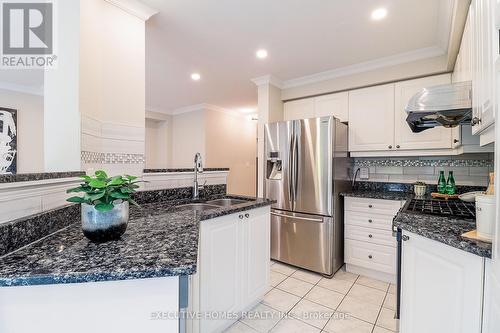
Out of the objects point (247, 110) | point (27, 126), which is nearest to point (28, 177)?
point (27, 126)

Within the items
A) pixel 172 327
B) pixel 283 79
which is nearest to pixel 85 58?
pixel 172 327

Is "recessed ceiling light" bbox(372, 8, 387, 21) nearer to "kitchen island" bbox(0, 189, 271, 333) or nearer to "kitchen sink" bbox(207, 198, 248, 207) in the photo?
"kitchen sink" bbox(207, 198, 248, 207)

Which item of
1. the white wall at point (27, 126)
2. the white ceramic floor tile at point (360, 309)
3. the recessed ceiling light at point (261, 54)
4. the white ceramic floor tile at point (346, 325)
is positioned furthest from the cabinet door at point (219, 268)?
the white wall at point (27, 126)

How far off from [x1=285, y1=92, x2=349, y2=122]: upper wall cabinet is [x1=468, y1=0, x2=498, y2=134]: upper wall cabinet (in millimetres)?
1537

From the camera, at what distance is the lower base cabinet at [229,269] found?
4.58 feet

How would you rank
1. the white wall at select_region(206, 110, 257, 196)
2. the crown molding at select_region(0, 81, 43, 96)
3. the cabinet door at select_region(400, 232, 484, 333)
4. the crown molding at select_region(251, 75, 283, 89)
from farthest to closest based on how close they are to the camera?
the white wall at select_region(206, 110, 257, 196)
the crown molding at select_region(0, 81, 43, 96)
the crown molding at select_region(251, 75, 283, 89)
the cabinet door at select_region(400, 232, 484, 333)

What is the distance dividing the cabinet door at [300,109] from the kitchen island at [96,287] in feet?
9.02

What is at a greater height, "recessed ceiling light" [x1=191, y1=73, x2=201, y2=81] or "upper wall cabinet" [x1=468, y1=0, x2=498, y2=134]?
"recessed ceiling light" [x1=191, y1=73, x2=201, y2=81]

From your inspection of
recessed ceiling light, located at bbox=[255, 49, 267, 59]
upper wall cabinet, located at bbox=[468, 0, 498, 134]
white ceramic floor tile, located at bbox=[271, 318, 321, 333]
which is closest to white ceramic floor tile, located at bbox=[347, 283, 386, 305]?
white ceramic floor tile, located at bbox=[271, 318, 321, 333]

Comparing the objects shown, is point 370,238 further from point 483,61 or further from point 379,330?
point 483,61

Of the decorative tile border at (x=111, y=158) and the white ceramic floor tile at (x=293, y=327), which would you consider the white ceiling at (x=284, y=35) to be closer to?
the decorative tile border at (x=111, y=158)

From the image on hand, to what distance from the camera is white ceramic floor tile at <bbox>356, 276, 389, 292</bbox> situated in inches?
91.0

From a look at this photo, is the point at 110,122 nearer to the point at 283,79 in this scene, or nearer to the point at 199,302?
the point at 199,302

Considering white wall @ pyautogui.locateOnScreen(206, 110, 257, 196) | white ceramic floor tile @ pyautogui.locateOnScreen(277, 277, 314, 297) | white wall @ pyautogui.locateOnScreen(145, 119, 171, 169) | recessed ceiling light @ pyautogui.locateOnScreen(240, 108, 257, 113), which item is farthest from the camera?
white wall @ pyautogui.locateOnScreen(145, 119, 171, 169)
